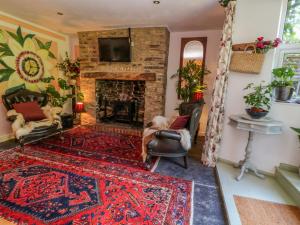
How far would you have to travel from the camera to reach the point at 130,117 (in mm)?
4777

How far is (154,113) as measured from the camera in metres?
4.32

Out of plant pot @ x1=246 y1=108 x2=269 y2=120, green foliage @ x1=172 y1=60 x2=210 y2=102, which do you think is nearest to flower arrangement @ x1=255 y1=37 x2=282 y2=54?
plant pot @ x1=246 y1=108 x2=269 y2=120

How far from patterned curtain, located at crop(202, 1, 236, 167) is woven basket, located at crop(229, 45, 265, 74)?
0.09 m

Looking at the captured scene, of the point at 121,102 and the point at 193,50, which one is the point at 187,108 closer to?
the point at 193,50

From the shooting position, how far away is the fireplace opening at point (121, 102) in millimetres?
4660

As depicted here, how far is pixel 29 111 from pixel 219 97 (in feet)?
11.9

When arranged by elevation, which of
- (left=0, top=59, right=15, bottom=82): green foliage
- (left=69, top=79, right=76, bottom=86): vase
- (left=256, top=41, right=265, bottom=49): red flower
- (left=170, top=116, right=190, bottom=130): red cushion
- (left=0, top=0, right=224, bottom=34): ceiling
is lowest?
(left=170, top=116, right=190, bottom=130): red cushion

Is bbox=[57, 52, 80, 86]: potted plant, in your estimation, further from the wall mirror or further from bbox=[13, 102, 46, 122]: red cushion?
the wall mirror

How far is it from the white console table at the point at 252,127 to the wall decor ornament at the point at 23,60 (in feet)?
14.7

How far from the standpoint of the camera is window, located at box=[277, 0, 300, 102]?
7.41 ft

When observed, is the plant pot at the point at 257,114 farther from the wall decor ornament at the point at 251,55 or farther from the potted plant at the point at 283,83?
the wall decor ornament at the point at 251,55

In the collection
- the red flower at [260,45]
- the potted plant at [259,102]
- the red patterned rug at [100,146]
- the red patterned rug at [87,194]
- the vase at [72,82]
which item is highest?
the red flower at [260,45]

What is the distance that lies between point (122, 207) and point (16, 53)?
4000 mm

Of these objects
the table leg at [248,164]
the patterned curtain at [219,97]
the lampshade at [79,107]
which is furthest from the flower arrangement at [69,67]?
the table leg at [248,164]
